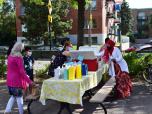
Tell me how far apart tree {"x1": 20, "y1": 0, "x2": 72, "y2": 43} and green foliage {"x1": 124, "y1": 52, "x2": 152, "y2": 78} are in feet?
106

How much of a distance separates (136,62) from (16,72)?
9.09 meters

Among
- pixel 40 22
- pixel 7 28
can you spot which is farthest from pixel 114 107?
pixel 7 28

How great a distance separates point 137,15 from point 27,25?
72.4 metres

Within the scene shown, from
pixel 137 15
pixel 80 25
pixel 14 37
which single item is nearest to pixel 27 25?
pixel 14 37

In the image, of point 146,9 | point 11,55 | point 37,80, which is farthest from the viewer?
point 146,9

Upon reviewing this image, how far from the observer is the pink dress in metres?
9.67

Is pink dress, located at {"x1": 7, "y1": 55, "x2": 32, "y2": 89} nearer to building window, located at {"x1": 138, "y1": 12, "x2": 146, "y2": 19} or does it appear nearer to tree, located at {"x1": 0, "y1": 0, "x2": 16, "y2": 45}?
tree, located at {"x1": 0, "y1": 0, "x2": 16, "y2": 45}

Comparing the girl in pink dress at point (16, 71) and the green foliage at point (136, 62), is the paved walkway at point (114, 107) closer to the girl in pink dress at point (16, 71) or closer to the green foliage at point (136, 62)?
the girl in pink dress at point (16, 71)

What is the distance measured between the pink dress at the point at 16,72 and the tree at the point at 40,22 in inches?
1599

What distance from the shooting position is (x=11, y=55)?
382 inches

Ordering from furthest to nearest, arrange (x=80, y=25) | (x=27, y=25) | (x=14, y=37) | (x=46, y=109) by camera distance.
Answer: (x=14, y=37) → (x=27, y=25) → (x=80, y=25) → (x=46, y=109)

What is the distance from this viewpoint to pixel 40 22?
50.8 metres

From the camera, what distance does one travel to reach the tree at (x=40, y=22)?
167ft

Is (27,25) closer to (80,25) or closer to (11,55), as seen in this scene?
(80,25)
